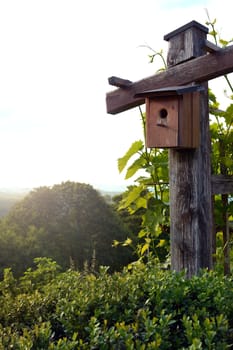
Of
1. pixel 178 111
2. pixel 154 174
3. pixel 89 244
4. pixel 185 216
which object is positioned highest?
pixel 178 111

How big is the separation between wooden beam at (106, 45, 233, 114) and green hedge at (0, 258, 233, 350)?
1.63 metres

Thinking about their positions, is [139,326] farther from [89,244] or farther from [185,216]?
[89,244]

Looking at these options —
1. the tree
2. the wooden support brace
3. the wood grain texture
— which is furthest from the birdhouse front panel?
the tree

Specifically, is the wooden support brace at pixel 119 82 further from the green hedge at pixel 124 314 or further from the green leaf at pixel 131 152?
the green hedge at pixel 124 314

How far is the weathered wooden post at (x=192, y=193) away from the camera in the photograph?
3469 millimetres

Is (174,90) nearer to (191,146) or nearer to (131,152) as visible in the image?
(191,146)

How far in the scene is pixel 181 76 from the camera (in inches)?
141

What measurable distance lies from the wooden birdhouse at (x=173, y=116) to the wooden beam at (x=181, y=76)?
0.15 metres

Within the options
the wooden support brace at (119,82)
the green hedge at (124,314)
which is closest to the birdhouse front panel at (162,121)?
the wooden support brace at (119,82)

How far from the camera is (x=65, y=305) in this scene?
2.02m

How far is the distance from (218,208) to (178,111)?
4.07 ft

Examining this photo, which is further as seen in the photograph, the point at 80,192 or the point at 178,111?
the point at 80,192

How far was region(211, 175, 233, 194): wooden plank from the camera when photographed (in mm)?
3744

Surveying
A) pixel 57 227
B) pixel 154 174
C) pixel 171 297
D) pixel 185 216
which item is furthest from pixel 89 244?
pixel 171 297
